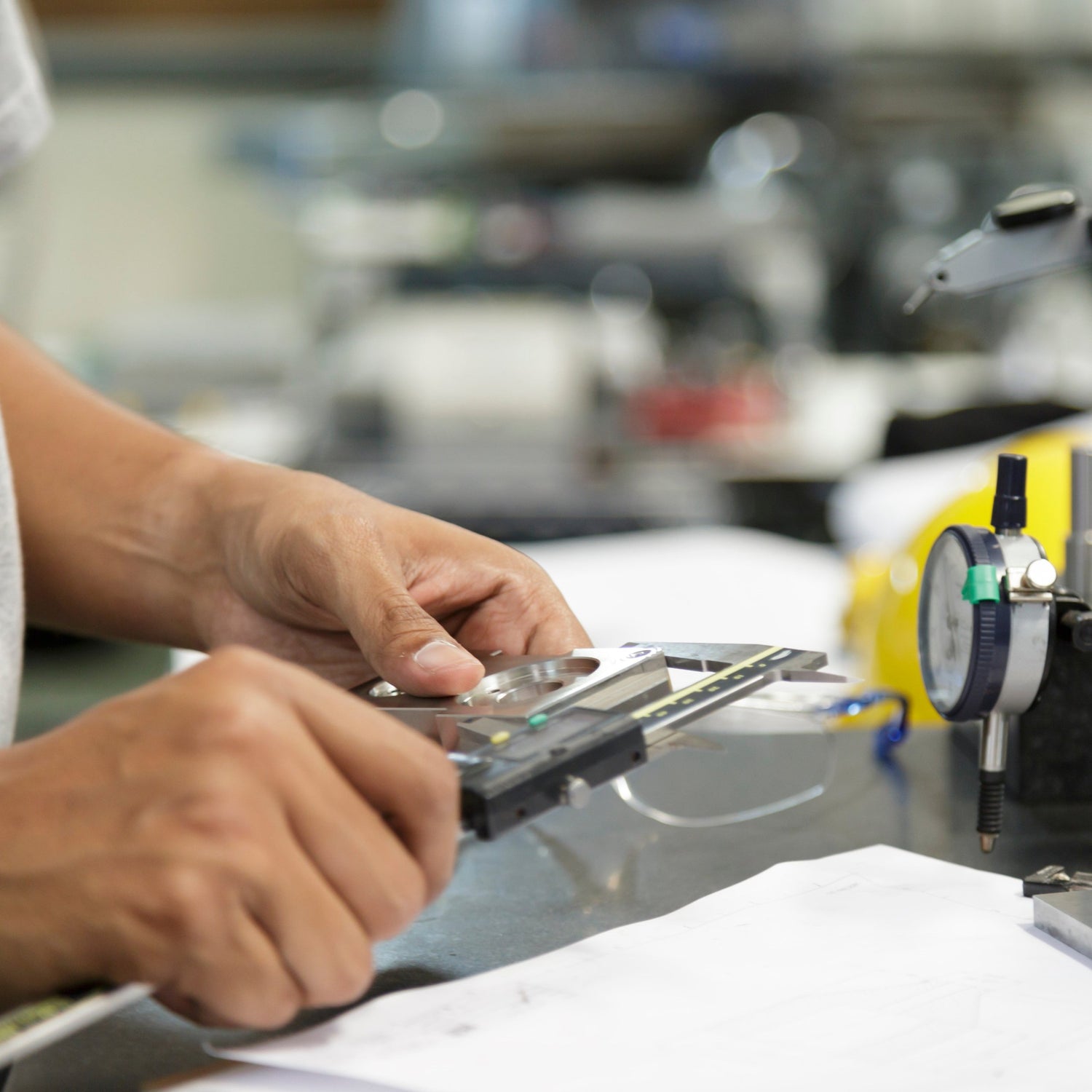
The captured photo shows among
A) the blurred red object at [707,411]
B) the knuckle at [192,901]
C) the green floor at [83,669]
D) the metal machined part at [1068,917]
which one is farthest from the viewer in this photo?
the blurred red object at [707,411]

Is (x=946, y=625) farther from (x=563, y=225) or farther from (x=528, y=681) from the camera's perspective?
(x=563, y=225)

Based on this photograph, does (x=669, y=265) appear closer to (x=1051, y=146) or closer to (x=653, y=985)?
(x=1051, y=146)

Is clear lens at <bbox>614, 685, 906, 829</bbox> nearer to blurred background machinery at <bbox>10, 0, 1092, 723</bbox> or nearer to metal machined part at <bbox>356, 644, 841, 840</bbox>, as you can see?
metal machined part at <bbox>356, 644, 841, 840</bbox>

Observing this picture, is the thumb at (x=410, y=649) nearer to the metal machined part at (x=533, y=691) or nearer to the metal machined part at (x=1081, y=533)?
the metal machined part at (x=533, y=691)

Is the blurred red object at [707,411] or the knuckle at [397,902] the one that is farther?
the blurred red object at [707,411]

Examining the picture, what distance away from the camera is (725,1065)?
14.3 inches

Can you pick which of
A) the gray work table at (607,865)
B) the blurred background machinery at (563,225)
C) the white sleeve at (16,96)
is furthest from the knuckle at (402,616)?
the blurred background machinery at (563,225)

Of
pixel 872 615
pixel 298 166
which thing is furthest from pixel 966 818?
pixel 298 166

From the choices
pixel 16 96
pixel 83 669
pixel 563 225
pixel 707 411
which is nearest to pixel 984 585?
pixel 16 96

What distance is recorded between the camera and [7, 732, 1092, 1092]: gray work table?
40cm

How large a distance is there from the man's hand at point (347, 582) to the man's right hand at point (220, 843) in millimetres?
174

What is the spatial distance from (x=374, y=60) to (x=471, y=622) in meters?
2.53

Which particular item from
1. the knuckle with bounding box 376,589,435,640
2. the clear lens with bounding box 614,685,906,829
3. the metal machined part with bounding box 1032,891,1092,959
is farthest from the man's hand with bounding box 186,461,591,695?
the metal machined part with bounding box 1032,891,1092,959

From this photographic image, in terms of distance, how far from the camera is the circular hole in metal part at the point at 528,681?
0.51 meters
